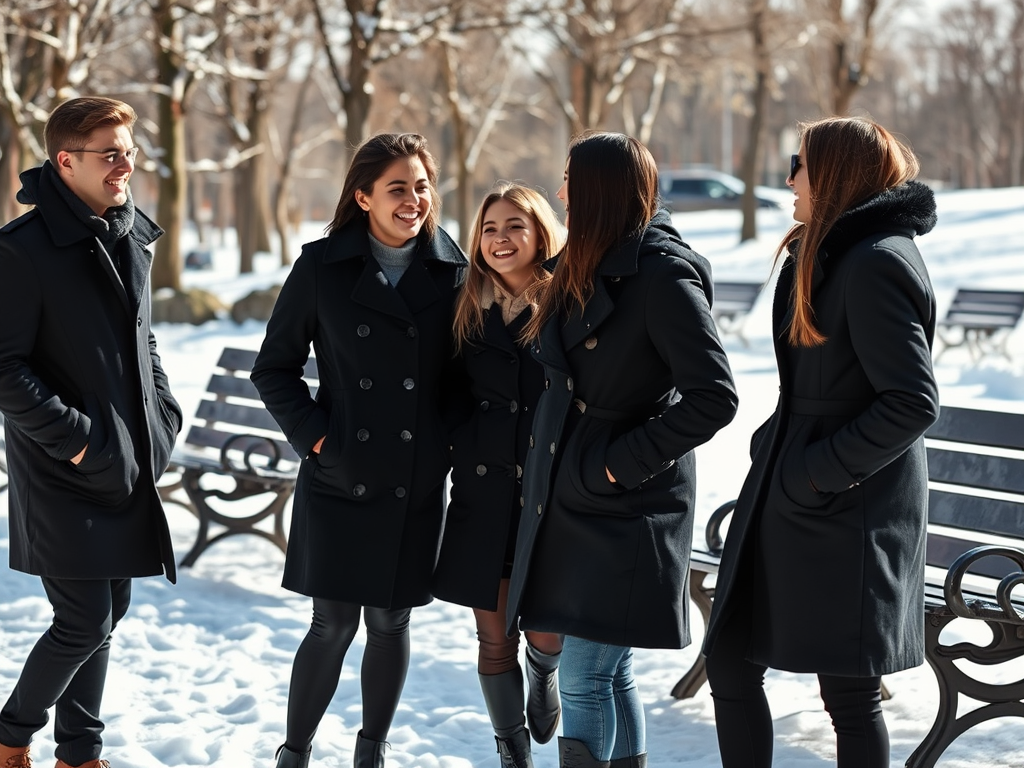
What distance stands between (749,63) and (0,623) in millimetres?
23133

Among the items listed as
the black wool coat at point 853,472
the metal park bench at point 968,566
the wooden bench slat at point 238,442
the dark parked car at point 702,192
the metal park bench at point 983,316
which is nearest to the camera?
the black wool coat at point 853,472

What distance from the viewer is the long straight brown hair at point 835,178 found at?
332 cm

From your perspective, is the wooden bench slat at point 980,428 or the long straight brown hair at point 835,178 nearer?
the long straight brown hair at point 835,178

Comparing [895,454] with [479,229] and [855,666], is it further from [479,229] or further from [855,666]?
[479,229]

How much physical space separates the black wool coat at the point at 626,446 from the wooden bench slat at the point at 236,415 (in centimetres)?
384

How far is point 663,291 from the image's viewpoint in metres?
3.42

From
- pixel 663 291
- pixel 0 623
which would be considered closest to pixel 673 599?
pixel 663 291

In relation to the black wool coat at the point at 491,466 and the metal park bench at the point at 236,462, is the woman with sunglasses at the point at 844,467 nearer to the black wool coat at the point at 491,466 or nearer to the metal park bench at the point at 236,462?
the black wool coat at the point at 491,466

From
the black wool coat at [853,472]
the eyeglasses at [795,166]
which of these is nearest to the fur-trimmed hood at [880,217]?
the black wool coat at [853,472]

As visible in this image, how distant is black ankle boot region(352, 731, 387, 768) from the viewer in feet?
13.4

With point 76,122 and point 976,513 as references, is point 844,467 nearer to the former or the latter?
point 976,513

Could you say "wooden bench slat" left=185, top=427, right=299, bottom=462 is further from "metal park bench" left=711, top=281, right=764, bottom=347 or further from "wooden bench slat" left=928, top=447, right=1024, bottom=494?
"metal park bench" left=711, top=281, right=764, bottom=347

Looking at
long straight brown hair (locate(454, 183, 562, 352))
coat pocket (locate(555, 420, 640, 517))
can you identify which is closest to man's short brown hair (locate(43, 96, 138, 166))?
long straight brown hair (locate(454, 183, 562, 352))

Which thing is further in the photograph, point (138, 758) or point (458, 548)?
point (138, 758)
